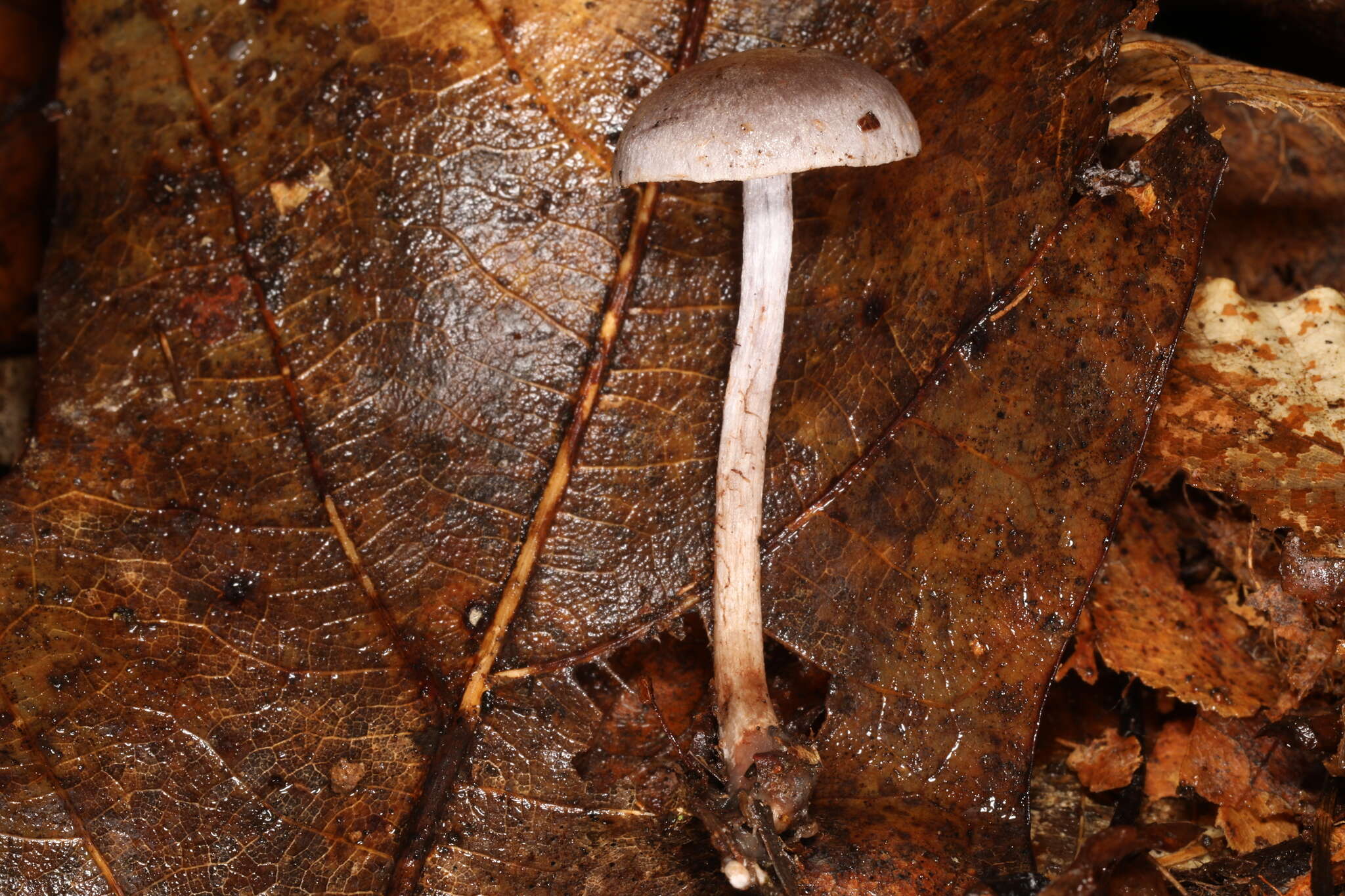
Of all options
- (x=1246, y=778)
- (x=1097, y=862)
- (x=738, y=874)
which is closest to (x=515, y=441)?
(x=738, y=874)

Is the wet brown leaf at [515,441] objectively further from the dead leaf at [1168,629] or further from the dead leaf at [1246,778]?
the dead leaf at [1246,778]

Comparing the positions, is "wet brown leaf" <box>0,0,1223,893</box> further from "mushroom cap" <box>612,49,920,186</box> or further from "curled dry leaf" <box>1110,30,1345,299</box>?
"curled dry leaf" <box>1110,30,1345,299</box>

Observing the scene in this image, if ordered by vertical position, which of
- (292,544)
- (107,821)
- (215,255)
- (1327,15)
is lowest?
(107,821)

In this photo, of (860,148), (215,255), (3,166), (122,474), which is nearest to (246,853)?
(122,474)

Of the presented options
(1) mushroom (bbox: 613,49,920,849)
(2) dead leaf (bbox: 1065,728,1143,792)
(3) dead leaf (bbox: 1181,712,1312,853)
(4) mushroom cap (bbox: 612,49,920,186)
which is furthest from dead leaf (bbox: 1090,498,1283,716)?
(4) mushroom cap (bbox: 612,49,920,186)

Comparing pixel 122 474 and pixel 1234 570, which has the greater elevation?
pixel 122 474

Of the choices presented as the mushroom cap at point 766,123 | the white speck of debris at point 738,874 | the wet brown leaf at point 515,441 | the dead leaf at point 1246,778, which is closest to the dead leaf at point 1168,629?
the dead leaf at point 1246,778

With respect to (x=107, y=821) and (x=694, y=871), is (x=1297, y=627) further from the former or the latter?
(x=107, y=821)
